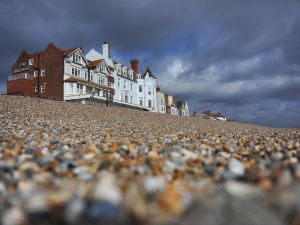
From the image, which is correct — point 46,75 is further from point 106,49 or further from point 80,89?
point 106,49

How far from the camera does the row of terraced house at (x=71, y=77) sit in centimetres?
4606

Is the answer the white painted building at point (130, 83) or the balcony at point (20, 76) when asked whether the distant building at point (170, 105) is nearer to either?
the white painted building at point (130, 83)

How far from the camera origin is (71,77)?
1838 inches

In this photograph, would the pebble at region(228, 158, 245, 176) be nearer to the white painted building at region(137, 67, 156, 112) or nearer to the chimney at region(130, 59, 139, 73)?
the white painted building at region(137, 67, 156, 112)

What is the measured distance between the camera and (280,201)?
74.7 inches

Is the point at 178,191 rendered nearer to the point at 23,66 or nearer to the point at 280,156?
the point at 280,156

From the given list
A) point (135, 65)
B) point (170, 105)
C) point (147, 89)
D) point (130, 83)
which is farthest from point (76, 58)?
point (170, 105)

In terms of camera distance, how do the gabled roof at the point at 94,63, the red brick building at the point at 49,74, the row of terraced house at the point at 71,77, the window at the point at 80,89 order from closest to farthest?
the row of terraced house at the point at 71,77, the red brick building at the point at 49,74, the window at the point at 80,89, the gabled roof at the point at 94,63

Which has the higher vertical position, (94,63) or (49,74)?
(94,63)

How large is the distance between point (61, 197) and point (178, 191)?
79 centimetres

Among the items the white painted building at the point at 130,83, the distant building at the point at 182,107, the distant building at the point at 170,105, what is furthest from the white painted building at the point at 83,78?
the distant building at the point at 182,107

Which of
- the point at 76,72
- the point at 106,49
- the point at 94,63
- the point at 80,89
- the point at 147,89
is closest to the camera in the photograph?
the point at 80,89

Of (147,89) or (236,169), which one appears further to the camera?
(147,89)

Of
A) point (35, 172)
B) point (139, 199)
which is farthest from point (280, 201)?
point (35, 172)
